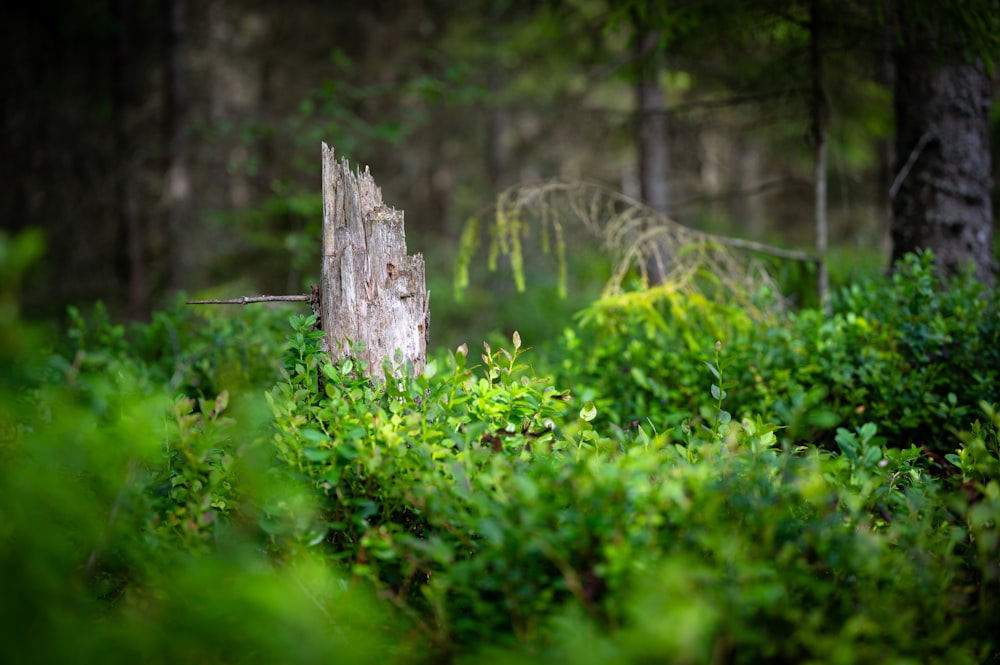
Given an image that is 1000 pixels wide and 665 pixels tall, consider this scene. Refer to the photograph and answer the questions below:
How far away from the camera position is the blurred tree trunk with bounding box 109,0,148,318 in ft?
32.2

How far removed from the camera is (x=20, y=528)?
1575mm

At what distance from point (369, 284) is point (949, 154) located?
4.54 m

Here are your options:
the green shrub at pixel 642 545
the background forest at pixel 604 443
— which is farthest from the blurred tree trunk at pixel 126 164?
the green shrub at pixel 642 545

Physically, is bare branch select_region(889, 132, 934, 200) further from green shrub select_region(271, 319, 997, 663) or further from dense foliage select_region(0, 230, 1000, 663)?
green shrub select_region(271, 319, 997, 663)

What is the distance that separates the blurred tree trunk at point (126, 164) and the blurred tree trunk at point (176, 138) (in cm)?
48

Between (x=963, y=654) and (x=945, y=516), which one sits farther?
(x=945, y=516)

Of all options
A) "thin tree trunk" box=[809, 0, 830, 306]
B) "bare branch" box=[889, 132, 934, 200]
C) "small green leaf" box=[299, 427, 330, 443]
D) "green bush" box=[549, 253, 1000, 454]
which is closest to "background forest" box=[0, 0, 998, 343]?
"thin tree trunk" box=[809, 0, 830, 306]

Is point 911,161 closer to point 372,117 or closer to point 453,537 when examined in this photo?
point 453,537

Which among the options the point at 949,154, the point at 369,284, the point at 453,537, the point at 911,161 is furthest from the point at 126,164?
the point at 949,154

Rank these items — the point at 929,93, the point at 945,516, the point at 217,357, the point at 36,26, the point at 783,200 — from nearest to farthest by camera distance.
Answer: the point at 945,516, the point at 217,357, the point at 929,93, the point at 36,26, the point at 783,200

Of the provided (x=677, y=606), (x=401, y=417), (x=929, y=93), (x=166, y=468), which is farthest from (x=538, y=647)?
(x=929, y=93)

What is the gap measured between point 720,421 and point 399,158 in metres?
16.2

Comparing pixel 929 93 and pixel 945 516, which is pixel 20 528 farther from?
pixel 929 93

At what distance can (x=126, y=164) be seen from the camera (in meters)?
9.80
